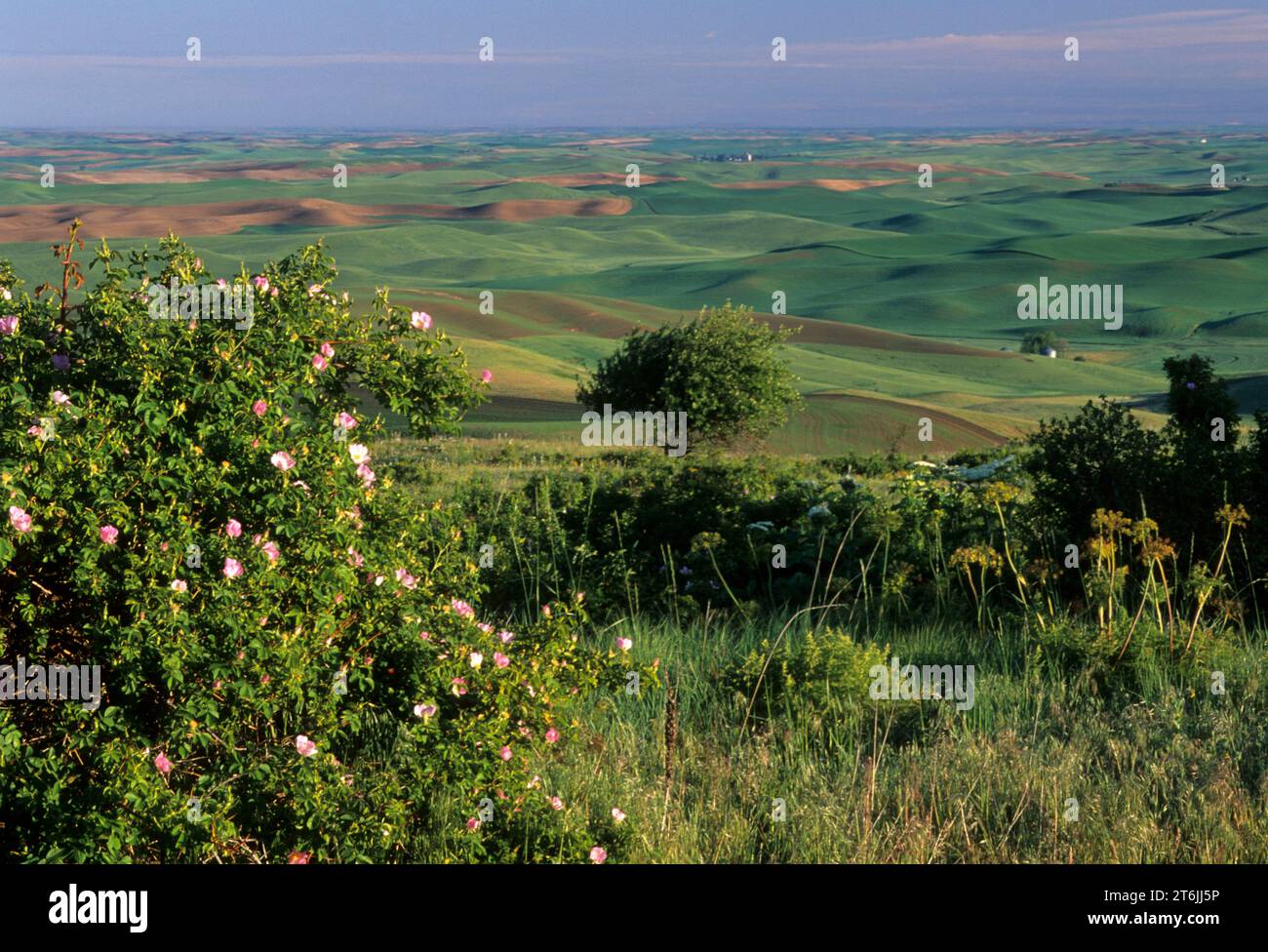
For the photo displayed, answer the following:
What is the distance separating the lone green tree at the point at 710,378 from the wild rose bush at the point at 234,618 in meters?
21.6

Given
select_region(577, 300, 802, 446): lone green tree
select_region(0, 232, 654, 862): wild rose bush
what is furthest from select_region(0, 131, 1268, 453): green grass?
select_region(0, 232, 654, 862): wild rose bush

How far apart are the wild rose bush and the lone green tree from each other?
2159 centimetres

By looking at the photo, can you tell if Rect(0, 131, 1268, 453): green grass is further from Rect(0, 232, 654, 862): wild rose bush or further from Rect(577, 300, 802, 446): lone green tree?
Rect(0, 232, 654, 862): wild rose bush

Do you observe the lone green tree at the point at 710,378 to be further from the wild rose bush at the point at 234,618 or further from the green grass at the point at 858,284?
the wild rose bush at the point at 234,618

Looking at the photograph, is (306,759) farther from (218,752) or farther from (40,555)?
(40,555)

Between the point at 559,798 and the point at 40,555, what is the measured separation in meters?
1.95

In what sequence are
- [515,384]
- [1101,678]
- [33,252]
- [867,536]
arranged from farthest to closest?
[33,252] → [515,384] → [867,536] → [1101,678]

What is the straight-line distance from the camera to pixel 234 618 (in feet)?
12.7

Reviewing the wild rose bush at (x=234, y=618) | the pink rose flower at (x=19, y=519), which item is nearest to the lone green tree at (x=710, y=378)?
the wild rose bush at (x=234, y=618)

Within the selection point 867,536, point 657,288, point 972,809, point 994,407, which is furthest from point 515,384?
point 657,288

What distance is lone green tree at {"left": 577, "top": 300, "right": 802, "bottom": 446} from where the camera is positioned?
26.4m

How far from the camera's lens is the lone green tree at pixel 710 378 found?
26.4 metres

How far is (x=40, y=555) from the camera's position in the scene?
13.4 feet

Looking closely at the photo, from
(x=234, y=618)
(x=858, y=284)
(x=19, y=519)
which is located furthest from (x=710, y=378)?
(x=858, y=284)
